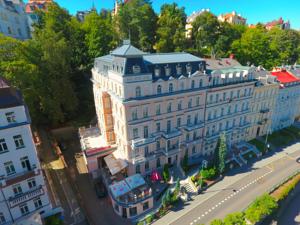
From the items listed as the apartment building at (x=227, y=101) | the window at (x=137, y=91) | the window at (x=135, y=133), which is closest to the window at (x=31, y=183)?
the window at (x=135, y=133)

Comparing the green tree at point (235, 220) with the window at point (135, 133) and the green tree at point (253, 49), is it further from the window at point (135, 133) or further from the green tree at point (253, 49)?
the green tree at point (253, 49)

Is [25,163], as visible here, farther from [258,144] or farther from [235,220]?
[258,144]

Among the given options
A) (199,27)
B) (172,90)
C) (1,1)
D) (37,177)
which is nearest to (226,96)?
(172,90)

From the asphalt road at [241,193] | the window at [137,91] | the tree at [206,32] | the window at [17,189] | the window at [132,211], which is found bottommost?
the asphalt road at [241,193]

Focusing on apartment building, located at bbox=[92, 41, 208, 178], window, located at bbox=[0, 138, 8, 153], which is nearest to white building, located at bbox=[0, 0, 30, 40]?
apartment building, located at bbox=[92, 41, 208, 178]

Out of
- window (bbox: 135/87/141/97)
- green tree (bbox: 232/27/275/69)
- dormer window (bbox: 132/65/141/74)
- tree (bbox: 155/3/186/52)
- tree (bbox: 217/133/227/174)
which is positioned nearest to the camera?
dormer window (bbox: 132/65/141/74)

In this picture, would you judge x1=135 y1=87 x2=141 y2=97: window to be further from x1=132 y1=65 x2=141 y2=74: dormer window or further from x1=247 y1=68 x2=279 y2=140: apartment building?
x1=247 y1=68 x2=279 y2=140: apartment building

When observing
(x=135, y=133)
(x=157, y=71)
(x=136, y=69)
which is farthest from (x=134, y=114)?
(x=157, y=71)

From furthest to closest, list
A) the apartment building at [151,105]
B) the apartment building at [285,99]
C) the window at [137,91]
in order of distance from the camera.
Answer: the apartment building at [285,99]
the window at [137,91]
the apartment building at [151,105]
